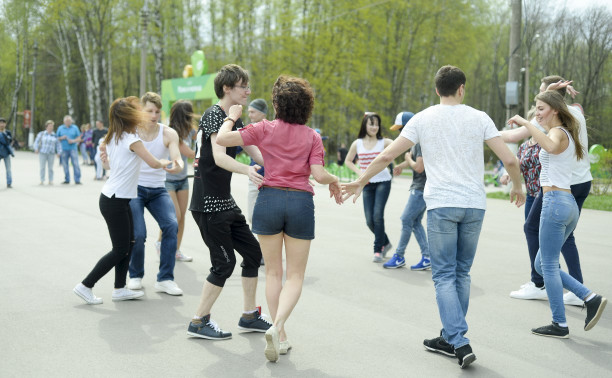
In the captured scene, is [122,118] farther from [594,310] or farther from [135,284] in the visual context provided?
[594,310]

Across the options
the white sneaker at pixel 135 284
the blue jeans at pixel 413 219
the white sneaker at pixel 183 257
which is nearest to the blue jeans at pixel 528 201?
the blue jeans at pixel 413 219

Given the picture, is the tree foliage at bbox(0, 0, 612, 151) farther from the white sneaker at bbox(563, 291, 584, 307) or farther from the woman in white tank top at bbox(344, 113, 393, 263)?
the white sneaker at bbox(563, 291, 584, 307)

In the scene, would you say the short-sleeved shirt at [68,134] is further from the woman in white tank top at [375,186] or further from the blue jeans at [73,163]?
the woman in white tank top at [375,186]

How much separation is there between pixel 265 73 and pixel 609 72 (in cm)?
2056

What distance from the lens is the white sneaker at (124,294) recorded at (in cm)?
570

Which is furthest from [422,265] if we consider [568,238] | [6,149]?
[6,149]

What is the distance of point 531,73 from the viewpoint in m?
43.1

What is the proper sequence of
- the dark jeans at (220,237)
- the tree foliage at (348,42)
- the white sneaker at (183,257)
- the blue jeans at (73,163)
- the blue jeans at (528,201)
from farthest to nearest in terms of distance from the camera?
the tree foliage at (348,42) → the blue jeans at (73,163) → the white sneaker at (183,257) → the blue jeans at (528,201) → the dark jeans at (220,237)

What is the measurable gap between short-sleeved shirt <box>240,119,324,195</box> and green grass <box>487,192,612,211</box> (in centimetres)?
1163

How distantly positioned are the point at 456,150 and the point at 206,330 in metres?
2.19

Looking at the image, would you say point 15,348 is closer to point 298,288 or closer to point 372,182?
point 298,288

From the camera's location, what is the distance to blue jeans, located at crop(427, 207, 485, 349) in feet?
13.6

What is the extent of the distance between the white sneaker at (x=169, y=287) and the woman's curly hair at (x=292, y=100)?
99.7 inches

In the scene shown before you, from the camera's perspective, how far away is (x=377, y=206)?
7.70 m
